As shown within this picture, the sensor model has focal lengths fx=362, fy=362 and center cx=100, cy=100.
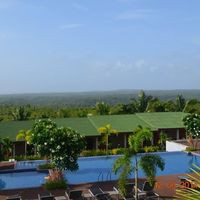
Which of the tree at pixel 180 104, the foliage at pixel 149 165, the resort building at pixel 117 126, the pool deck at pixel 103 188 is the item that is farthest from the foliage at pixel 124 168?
the tree at pixel 180 104

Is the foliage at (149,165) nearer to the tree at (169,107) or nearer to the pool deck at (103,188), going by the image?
the pool deck at (103,188)

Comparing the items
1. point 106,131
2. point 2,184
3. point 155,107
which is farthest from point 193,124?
point 155,107

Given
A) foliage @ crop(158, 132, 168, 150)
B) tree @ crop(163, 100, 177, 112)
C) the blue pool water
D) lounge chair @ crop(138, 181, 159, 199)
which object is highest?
tree @ crop(163, 100, 177, 112)

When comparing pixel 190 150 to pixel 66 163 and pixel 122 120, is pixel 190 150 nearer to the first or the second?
pixel 122 120

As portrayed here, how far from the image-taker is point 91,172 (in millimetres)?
21797

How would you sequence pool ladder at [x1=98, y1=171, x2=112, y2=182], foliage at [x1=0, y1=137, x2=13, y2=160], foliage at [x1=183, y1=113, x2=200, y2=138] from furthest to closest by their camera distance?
foliage at [x1=183, y1=113, x2=200, y2=138], foliage at [x1=0, y1=137, x2=13, y2=160], pool ladder at [x1=98, y1=171, x2=112, y2=182]

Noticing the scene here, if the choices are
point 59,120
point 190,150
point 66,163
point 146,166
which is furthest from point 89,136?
point 146,166

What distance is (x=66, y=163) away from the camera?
1719 cm

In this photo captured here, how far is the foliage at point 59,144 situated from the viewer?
1703 cm

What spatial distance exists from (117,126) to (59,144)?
14.3 m

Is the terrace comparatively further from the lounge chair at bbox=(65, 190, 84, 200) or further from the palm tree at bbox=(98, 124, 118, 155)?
the lounge chair at bbox=(65, 190, 84, 200)

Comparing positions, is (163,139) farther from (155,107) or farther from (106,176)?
(155,107)

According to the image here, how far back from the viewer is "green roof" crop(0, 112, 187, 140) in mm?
29128

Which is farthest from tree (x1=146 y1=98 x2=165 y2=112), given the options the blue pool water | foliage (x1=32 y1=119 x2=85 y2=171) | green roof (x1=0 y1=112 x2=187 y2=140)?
foliage (x1=32 y1=119 x2=85 y2=171)
